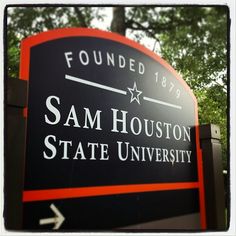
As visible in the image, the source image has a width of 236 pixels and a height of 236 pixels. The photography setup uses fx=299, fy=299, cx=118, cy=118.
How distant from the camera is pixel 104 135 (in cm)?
145

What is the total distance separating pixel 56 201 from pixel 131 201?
426 millimetres

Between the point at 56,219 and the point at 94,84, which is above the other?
Answer: the point at 94,84

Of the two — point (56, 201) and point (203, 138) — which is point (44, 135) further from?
point (203, 138)

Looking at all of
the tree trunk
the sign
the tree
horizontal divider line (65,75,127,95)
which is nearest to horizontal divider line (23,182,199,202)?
the sign

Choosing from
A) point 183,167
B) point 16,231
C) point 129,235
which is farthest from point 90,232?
point 183,167

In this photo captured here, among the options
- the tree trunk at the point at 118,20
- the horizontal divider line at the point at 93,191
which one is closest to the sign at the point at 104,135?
the horizontal divider line at the point at 93,191

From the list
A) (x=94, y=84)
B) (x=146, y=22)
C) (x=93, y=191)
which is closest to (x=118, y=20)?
(x=146, y=22)

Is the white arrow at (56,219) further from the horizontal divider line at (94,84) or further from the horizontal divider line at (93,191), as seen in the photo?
the horizontal divider line at (94,84)

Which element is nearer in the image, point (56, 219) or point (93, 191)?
point (56, 219)

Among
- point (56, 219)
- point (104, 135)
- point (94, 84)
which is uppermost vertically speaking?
point (94, 84)

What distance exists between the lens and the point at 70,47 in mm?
1436

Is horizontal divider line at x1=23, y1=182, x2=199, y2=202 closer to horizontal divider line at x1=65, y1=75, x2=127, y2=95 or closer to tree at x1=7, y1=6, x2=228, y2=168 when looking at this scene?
horizontal divider line at x1=65, y1=75, x2=127, y2=95

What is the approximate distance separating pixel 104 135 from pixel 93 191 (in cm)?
27

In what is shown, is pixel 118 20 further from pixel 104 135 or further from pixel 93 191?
pixel 93 191
